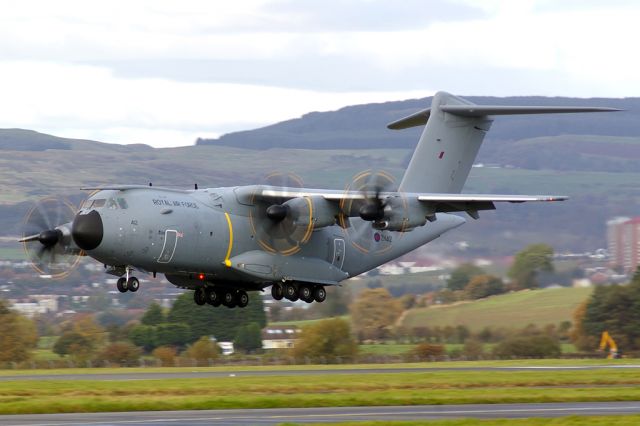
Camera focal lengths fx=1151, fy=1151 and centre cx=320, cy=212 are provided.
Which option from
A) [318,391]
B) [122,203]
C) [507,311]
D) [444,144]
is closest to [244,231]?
[122,203]

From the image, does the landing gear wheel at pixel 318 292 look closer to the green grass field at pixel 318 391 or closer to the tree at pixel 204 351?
the green grass field at pixel 318 391

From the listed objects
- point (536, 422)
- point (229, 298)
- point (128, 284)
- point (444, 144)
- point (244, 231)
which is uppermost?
point (444, 144)

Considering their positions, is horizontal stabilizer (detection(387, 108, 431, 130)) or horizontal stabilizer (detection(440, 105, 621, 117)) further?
horizontal stabilizer (detection(387, 108, 431, 130))

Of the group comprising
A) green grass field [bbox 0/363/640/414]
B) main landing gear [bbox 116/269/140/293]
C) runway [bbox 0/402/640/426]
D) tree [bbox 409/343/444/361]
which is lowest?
tree [bbox 409/343/444/361]

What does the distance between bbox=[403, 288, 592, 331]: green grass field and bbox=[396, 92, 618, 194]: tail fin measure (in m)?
12.1

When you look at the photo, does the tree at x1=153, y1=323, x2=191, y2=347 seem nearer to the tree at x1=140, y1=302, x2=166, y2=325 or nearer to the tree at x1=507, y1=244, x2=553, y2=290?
the tree at x1=140, y1=302, x2=166, y2=325

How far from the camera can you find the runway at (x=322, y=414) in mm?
21438

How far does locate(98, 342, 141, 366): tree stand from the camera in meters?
53.8

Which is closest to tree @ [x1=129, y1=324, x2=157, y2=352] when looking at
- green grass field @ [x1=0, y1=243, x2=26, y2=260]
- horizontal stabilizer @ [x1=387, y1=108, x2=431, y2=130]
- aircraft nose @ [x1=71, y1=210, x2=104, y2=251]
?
horizontal stabilizer @ [x1=387, y1=108, x2=431, y2=130]

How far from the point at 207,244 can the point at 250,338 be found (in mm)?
27919

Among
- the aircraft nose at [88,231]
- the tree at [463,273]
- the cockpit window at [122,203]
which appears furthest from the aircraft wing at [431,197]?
the tree at [463,273]

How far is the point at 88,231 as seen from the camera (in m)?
29.9

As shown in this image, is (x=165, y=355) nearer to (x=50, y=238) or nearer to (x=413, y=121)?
(x=413, y=121)

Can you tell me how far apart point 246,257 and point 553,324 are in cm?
2191
